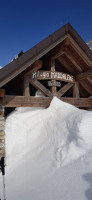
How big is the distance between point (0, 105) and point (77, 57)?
183 inches

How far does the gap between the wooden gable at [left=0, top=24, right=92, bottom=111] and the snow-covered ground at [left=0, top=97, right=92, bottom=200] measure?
74cm

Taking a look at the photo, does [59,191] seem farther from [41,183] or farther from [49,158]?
[49,158]

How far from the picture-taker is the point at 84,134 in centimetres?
454

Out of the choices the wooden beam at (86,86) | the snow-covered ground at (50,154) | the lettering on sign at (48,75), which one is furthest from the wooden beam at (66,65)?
the snow-covered ground at (50,154)

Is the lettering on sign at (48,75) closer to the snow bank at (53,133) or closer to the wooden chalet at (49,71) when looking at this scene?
the wooden chalet at (49,71)

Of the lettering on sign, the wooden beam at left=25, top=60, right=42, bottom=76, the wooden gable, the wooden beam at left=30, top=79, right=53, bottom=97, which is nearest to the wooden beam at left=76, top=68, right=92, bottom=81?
the wooden gable

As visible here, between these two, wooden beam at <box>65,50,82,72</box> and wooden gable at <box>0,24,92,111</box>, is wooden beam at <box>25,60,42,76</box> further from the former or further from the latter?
wooden beam at <box>65,50,82,72</box>

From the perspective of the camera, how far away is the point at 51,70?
27.4 feet

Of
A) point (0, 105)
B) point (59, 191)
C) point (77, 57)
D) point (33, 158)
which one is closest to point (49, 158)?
point (33, 158)

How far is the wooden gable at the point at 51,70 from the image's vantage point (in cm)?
644

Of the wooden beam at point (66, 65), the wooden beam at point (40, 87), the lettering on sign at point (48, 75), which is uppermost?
the wooden beam at point (66, 65)

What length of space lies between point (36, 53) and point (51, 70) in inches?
75.0

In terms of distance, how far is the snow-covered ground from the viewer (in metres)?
3.42

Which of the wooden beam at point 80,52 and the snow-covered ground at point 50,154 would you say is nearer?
the snow-covered ground at point 50,154
